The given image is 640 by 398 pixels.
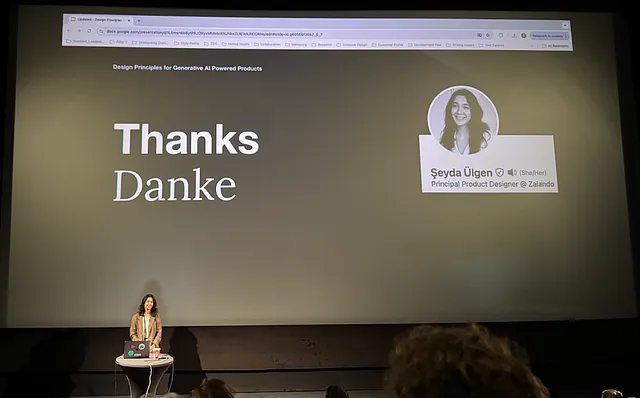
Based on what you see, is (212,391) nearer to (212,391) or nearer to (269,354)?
(212,391)

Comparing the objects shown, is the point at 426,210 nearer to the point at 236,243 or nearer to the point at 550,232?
the point at 550,232

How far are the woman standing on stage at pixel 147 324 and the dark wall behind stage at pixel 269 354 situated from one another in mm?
249

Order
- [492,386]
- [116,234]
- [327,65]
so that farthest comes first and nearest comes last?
[327,65], [116,234], [492,386]

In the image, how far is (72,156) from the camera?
3420 millimetres

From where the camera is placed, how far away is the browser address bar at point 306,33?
11.6ft

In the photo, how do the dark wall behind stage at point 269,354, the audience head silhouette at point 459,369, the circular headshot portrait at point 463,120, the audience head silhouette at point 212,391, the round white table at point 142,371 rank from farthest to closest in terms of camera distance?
the circular headshot portrait at point 463,120 → the dark wall behind stage at point 269,354 → the round white table at point 142,371 → the audience head silhouette at point 212,391 → the audience head silhouette at point 459,369

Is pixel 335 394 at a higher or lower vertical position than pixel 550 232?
lower

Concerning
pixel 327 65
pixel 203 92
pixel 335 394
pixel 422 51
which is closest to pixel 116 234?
pixel 203 92

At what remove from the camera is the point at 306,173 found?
3471 mm

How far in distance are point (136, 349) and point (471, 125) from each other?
2300 mm

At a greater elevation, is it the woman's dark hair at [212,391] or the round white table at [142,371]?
the woman's dark hair at [212,391]

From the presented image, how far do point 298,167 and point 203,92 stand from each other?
74cm

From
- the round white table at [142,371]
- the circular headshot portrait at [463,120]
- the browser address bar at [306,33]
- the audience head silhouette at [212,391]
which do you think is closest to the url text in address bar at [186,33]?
the browser address bar at [306,33]

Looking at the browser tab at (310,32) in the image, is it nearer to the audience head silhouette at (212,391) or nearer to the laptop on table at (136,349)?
the laptop on table at (136,349)
